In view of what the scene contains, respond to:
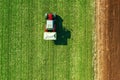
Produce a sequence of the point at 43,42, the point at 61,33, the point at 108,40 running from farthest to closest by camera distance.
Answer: the point at 108,40
the point at 61,33
the point at 43,42

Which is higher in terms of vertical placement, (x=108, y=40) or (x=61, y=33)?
(x=61, y=33)

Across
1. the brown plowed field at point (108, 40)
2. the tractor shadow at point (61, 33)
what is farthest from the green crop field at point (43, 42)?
the brown plowed field at point (108, 40)

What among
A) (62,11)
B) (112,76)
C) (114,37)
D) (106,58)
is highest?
(62,11)

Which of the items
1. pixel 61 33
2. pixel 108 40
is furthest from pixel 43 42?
pixel 108 40

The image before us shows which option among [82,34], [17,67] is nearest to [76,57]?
[82,34]

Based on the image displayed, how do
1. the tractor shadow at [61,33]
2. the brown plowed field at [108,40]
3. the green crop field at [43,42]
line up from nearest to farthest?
1. the green crop field at [43,42]
2. the tractor shadow at [61,33]
3. the brown plowed field at [108,40]

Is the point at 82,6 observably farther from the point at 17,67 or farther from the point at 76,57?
the point at 17,67

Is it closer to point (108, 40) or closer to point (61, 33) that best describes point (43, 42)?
point (61, 33)

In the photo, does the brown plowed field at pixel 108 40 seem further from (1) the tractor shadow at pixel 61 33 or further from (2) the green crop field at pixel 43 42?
(1) the tractor shadow at pixel 61 33
